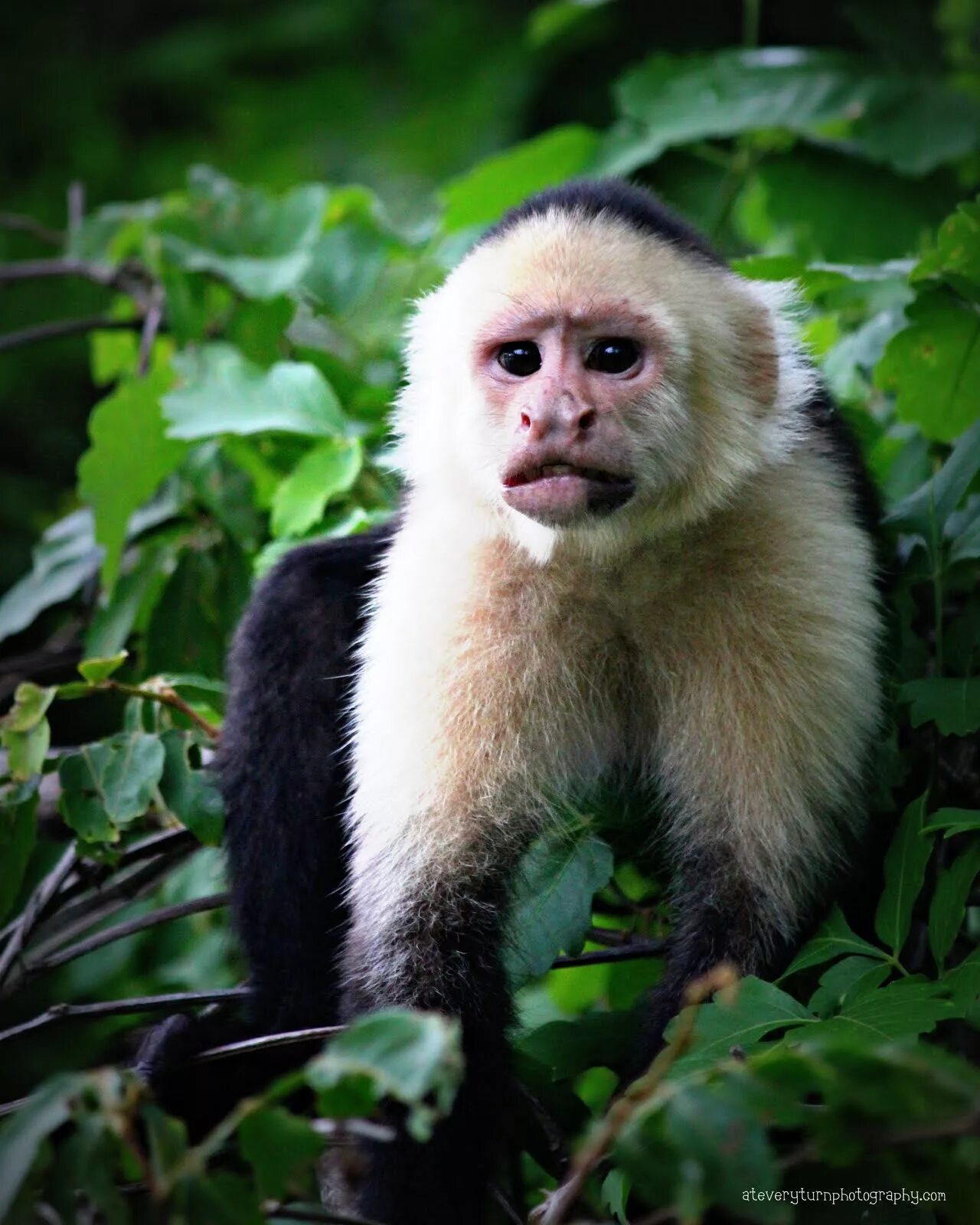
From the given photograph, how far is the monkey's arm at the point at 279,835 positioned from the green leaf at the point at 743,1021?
0.93 meters

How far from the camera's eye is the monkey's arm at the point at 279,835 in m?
→ 2.63

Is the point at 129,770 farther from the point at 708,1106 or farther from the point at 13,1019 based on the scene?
the point at 13,1019

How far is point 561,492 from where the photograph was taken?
235 centimetres

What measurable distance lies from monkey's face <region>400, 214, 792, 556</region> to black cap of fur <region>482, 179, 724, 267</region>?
0.03 metres

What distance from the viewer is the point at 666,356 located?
2488mm

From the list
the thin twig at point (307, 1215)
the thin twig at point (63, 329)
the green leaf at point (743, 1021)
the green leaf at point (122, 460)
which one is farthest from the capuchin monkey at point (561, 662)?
the thin twig at point (63, 329)

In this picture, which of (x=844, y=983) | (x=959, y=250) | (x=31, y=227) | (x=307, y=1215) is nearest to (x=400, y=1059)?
(x=307, y=1215)

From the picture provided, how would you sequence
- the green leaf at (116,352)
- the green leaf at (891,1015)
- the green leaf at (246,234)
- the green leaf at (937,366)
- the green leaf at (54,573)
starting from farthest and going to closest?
the green leaf at (116,352), the green leaf at (246,234), the green leaf at (54,573), the green leaf at (937,366), the green leaf at (891,1015)

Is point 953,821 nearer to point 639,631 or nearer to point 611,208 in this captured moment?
point 639,631

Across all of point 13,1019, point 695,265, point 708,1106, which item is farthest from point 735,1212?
point 13,1019

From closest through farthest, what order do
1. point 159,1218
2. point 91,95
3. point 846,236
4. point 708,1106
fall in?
point 708,1106 → point 159,1218 → point 846,236 → point 91,95

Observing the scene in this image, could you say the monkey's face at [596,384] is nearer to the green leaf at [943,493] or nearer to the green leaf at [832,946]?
the green leaf at [943,493]

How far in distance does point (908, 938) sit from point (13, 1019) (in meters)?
2.64

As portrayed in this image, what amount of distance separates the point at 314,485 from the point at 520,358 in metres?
0.69
